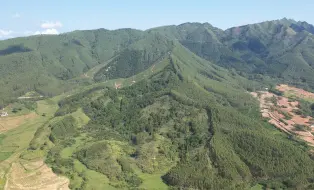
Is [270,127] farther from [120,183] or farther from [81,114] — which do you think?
[81,114]

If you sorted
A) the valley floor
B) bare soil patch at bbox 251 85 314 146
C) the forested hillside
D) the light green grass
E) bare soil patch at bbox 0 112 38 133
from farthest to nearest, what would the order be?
1. bare soil patch at bbox 0 112 38 133
2. bare soil patch at bbox 251 85 314 146
3. the valley floor
4. the forested hillside
5. the light green grass

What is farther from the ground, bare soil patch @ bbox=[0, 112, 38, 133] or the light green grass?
bare soil patch @ bbox=[0, 112, 38, 133]

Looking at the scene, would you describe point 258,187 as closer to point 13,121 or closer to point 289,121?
point 289,121

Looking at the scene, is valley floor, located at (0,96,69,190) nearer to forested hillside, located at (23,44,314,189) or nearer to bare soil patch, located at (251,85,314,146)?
forested hillside, located at (23,44,314,189)

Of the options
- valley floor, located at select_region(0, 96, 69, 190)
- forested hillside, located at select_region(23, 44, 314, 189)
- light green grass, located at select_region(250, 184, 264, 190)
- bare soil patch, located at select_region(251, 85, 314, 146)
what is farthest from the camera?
bare soil patch, located at select_region(251, 85, 314, 146)

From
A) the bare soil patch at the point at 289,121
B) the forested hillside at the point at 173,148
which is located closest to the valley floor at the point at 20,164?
the forested hillside at the point at 173,148

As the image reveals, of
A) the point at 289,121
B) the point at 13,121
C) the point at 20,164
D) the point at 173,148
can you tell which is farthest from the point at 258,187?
the point at 13,121

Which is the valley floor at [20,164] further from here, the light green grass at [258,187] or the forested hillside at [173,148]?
the light green grass at [258,187]

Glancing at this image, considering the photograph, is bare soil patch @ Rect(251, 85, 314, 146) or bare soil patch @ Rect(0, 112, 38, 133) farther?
bare soil patch @ Rect(0, 112, 38, 133)

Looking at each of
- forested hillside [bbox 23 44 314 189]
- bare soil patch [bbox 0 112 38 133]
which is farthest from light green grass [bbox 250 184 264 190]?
bare soil patch [bbox 0 112 38 133]

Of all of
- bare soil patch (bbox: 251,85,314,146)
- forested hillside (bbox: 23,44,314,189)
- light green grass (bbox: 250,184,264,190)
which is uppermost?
forested hillside (bbox: 23,44,314,189)

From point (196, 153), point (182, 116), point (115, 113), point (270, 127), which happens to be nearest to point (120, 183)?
point (196, 153)
